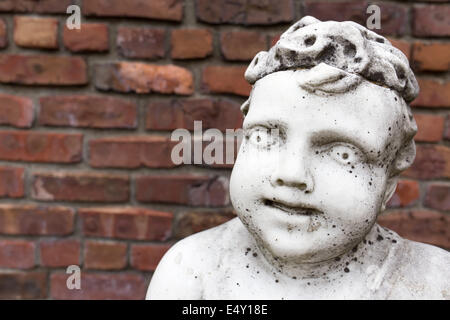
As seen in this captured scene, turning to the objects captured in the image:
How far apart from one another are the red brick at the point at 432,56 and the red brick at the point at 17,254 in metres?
1.13

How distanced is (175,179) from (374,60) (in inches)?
27.7

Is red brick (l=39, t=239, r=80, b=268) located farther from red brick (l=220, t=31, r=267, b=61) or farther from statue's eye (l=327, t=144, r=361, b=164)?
statue's eye (l=327, t=144, r=361, b=164)

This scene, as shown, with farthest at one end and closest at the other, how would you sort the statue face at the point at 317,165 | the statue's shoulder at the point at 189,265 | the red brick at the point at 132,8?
1. the red brick at the point at 132,8
2. the statue's shoulder at the point at 189,265
3. the statue face at the point at 317,165

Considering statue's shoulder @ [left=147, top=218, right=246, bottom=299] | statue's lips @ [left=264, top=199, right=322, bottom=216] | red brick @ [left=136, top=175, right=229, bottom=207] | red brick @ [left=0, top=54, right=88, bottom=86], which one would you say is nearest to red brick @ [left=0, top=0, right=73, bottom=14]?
red brick @ [left=0, top=54, right=88, bottom=86]

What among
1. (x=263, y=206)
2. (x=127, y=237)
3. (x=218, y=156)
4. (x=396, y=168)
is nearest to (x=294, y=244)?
(x=263, y=206)

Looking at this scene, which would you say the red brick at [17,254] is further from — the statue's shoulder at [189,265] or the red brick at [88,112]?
the statue's shoulder at [189,265]

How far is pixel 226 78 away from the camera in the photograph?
4.19 ft

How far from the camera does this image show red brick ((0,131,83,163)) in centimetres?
130

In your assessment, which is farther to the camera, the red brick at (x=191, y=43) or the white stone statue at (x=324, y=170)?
the red brick at (x=191, y=43)

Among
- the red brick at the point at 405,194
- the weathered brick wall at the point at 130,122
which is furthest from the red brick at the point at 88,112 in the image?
the red brick at the point at 405,194

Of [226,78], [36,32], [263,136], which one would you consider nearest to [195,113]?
[226,78]

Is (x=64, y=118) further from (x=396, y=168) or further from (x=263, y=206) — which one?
(x=396, y=168)

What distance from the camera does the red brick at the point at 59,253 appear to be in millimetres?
1344

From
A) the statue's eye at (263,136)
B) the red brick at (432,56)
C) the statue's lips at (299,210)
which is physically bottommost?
the statue's lips at (299,210)
